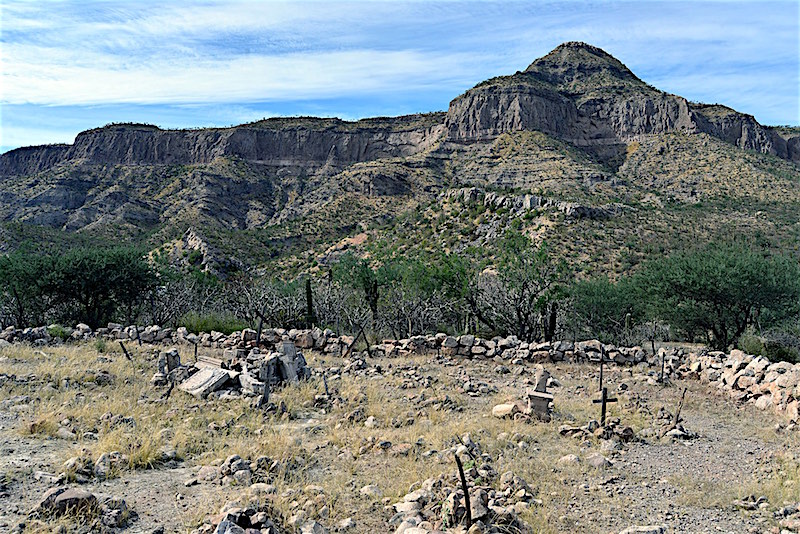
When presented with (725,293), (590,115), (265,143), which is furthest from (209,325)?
(265,143)

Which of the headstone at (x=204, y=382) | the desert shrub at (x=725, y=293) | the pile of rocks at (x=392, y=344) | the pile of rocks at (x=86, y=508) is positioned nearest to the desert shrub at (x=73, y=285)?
the pile of rocks at (x=392, y=344)

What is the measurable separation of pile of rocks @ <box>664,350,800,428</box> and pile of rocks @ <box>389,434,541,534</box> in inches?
275

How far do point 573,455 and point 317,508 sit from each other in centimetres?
422

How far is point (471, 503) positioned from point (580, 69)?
391ft

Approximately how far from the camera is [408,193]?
258ft

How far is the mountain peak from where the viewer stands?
107m

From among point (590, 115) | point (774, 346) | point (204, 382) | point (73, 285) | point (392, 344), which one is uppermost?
point (590, 115)

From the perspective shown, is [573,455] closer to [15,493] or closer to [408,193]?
[15,493]

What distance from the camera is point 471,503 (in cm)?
555

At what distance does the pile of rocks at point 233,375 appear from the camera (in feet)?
37.3

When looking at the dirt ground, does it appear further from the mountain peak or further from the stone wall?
the mountain peak

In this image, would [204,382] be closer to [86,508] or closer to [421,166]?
[86,508]

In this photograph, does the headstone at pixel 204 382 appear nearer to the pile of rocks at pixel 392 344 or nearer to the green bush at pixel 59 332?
the pile of rocks at pixel 392 344

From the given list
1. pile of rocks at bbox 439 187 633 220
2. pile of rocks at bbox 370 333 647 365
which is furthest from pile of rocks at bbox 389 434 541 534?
pile of rocks at bbox 439 187 633 220
